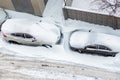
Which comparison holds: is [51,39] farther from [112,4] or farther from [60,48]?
[112,4]

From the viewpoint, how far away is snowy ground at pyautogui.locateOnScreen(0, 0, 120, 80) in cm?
2072

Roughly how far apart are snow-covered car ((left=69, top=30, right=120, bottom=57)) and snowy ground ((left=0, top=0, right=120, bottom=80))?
0.42 meters

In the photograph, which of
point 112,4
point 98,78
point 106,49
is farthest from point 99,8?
point 98,78

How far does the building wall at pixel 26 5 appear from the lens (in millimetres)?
22375

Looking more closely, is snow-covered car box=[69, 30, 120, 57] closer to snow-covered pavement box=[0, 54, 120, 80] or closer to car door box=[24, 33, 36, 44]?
snow-covered pavement box=[0, 54, 120, 80]

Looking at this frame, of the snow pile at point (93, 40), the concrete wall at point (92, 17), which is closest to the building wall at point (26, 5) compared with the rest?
the concrete wall at point (92, 17)

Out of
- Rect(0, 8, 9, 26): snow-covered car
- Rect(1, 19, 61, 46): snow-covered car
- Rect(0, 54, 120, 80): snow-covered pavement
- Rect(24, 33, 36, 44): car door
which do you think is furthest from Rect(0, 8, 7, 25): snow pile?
Rect(0, 54, 120, 80): snow-covered pavement

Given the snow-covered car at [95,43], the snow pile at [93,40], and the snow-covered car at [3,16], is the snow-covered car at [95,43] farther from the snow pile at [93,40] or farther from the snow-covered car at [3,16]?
the snow-covered car at [3,16]

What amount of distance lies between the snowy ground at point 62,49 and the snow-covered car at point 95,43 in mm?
417

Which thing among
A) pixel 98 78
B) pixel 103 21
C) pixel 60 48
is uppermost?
pixel 103 21

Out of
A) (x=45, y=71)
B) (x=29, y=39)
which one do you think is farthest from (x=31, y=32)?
(x=45, y=71)

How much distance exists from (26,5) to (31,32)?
85.8 inches

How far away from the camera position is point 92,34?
21156mm

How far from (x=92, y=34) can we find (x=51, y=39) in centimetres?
253
